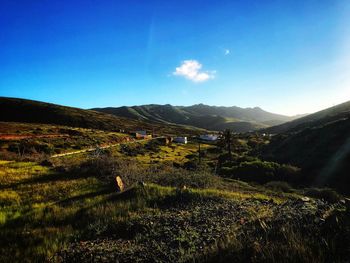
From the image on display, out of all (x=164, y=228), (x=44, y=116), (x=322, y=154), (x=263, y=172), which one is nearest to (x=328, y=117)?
(x=322, y=154)

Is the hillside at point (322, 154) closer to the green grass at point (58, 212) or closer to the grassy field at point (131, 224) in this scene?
the grassy field at point (131, 224)

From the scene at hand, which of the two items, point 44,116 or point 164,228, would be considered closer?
point 164,228

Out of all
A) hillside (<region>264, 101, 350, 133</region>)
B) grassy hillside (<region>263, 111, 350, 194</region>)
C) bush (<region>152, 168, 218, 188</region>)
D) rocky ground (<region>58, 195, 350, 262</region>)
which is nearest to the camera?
rocky ground (<region>58, 195, 350, 262</region>)

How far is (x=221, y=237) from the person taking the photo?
19.8ft

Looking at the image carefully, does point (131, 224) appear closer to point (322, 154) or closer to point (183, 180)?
point (183, 180)

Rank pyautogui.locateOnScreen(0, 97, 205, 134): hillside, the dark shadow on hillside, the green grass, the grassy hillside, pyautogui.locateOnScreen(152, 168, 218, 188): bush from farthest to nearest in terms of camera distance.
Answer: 1. pyautogui.locateOnScreen(0, 97, 205, 134): hillside
2. the grassy hillside
3. the dark shadow on hillside
4. pyautogui.locateOnScreen(152, 168, 218, 188): bush
5. the green grass

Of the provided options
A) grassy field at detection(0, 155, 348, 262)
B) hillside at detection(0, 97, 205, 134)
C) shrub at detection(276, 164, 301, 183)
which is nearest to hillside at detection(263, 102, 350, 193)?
shrub at detection(276, 164, 301, 183)

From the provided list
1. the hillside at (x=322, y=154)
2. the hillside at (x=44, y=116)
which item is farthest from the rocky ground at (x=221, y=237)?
the hillside at (x=44, y=116)

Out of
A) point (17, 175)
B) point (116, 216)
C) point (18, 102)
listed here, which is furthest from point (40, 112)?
point (116, 216)

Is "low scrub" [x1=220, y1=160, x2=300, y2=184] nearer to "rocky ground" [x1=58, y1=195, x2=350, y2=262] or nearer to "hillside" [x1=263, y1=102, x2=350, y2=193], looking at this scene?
"hillside" [x1=263, y1=102, x2=350, y2=193]

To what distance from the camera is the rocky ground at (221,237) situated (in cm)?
471

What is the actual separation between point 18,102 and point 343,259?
195 metres

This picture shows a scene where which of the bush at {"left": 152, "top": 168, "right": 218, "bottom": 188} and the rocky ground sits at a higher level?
the rocky ground

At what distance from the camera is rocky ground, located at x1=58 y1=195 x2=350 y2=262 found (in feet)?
15.5
